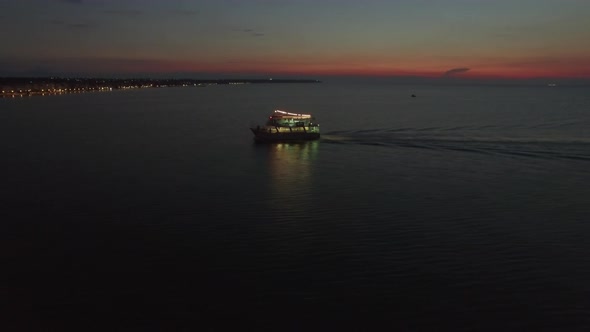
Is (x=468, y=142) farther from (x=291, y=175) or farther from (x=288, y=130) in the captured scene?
(x=291, y=175)

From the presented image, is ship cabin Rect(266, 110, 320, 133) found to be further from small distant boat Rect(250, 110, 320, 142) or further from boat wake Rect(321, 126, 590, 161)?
boat wake Rect(321, 126, 590, 161)

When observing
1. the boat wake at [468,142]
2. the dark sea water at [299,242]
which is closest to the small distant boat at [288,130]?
the boat wake at [468,142]

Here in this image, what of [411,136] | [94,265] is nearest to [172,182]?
[94,265]

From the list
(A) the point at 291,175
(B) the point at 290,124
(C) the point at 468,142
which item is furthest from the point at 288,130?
(C) the point at 468,142

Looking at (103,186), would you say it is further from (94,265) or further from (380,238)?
(380,238)

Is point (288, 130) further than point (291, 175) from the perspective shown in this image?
Yes
